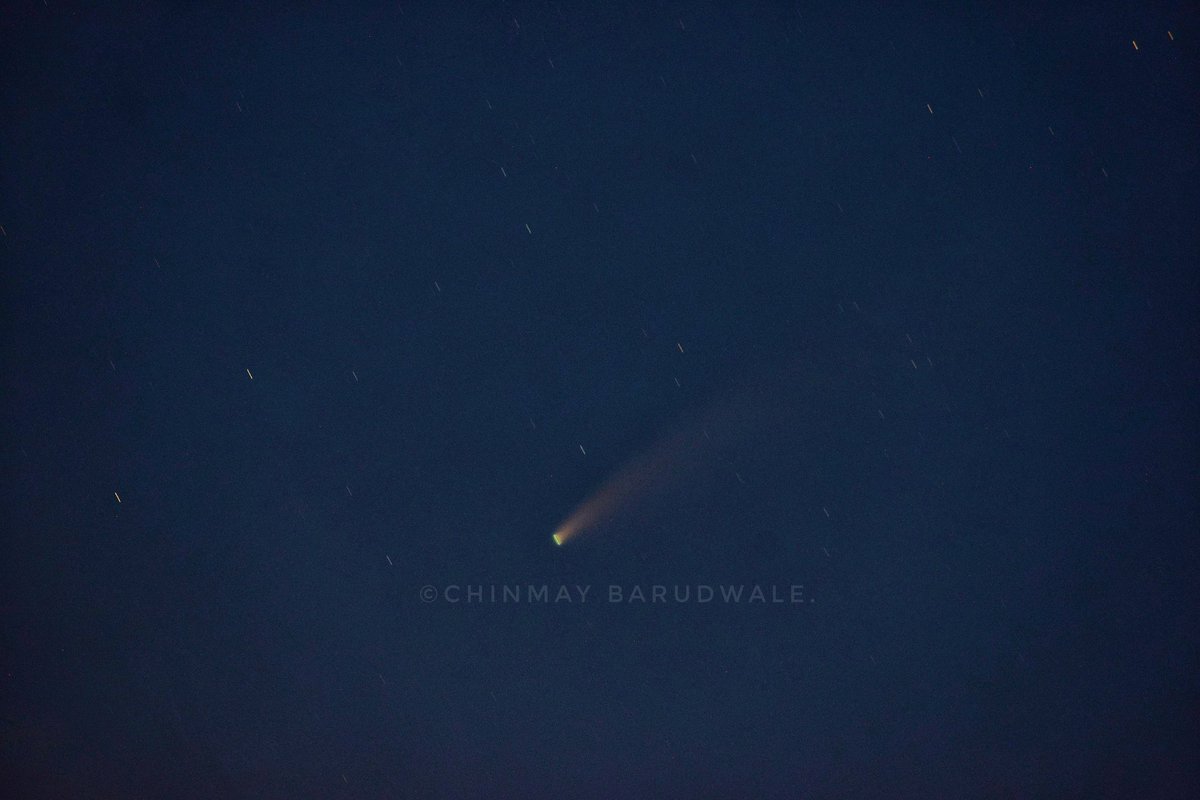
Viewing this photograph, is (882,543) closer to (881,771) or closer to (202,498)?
(881,771)

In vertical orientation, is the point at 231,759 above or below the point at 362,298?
below

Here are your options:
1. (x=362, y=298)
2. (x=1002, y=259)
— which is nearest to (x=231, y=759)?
(x=362, y=298)

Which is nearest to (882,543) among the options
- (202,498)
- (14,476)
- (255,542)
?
(255,542)

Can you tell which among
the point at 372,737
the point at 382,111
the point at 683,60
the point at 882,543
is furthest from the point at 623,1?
the point at 372,737

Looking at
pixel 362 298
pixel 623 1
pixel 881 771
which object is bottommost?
pixel 881 771

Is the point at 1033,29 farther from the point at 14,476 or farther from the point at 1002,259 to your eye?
the point at 14,476

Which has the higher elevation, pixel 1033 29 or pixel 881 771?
pixel 1033 29

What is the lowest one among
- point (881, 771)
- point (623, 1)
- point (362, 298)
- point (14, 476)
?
point (881, 771)

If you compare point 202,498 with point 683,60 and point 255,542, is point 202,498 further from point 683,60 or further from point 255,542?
point 683,60
